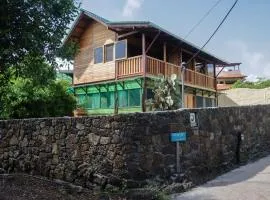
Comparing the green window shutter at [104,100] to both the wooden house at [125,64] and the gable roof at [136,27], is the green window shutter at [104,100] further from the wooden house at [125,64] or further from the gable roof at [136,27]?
the gable roof at [136,27]

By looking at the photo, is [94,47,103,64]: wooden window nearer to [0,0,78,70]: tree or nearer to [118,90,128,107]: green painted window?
[118,90,128,107]: green painted window

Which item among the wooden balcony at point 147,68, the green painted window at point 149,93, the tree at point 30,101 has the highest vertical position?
the wooden balcony at point 147,68

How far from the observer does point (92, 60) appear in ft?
82.1

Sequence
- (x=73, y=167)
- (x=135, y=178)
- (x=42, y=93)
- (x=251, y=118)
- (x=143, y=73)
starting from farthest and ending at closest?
(x=143, y=73)
(x=42, y=93)
(x=251, y=118)
(x=73, y=167)
(x=135, y=178)

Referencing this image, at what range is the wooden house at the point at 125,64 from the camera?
67.6ft

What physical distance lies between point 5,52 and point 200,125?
4927mm

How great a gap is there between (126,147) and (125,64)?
554 inches

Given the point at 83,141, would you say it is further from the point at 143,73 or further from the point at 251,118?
the point at 143,73

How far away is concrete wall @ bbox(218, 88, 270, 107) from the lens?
3228 centimetres

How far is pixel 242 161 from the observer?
37.0ft

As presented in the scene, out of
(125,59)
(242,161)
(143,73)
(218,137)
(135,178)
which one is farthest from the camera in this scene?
(125,59)

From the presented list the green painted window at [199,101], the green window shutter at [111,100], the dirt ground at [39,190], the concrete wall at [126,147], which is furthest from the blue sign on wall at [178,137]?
the green painted window at [199,101]

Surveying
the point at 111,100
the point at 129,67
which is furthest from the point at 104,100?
the point at 129,67

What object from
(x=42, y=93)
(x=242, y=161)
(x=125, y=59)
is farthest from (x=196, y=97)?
(x=242, y=161)
